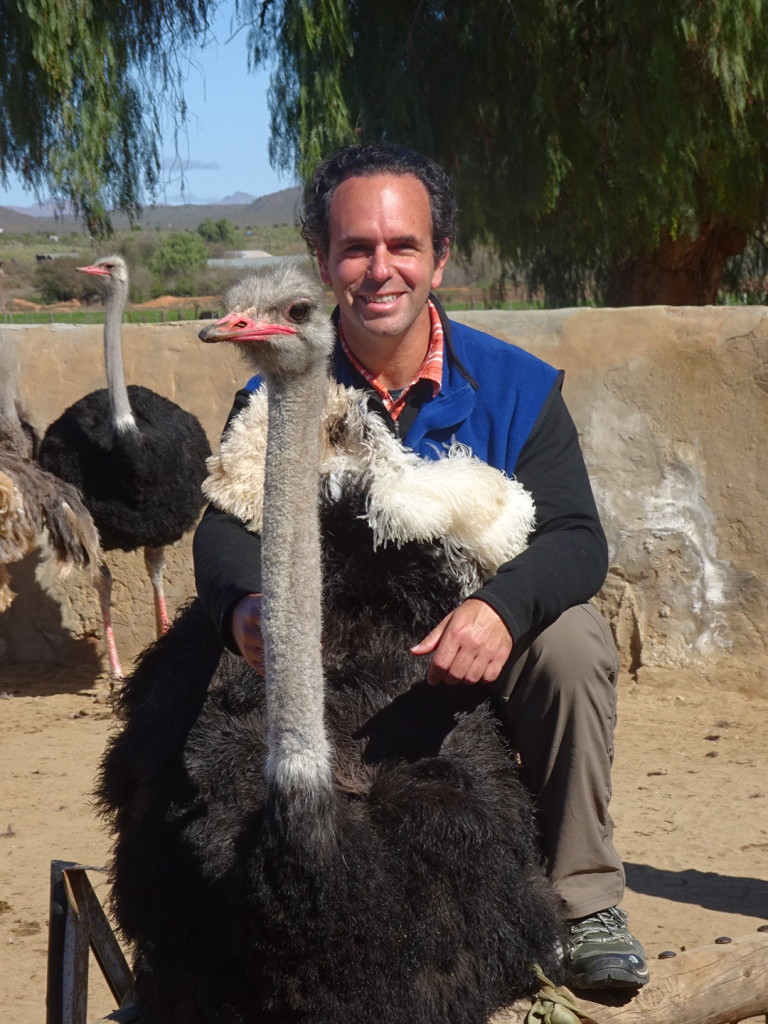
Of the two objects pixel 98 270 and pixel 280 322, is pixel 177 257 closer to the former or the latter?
pixel 98 270

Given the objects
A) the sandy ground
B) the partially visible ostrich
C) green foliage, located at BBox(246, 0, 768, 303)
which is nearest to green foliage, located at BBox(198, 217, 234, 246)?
green foliage, located at BBox(246, 0, 768, 303)

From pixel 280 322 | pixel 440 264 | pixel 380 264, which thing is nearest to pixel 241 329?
pixel 280 322

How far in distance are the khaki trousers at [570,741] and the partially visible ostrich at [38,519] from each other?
136 inches

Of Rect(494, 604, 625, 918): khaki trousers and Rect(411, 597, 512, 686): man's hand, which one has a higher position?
Rect(411, 597, 512, 686): man's hand

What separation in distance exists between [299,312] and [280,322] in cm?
4

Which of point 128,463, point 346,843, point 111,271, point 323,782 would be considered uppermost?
point 111,271

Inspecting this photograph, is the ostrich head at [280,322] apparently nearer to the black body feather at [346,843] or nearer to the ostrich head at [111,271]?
the black body feather at [346,843]

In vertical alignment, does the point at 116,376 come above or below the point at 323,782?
above

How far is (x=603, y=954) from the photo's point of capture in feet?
7.93

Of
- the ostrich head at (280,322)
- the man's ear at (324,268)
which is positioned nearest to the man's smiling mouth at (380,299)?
the man's ear at (324,268)

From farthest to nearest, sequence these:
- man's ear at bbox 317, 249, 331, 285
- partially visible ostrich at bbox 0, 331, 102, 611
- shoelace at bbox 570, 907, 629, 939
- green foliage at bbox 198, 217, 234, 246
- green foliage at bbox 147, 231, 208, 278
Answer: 1. green foliage at bbox 198, 217, 234, 246
2. green foliage at bbox 147, 231, 208, 278
3. partially visible ostrich at bbox 0, 331, 102, 611
4. man's ear at bbox 317, 249, 331, 285
5. shoelace at bbox 570, 907, 629, 939

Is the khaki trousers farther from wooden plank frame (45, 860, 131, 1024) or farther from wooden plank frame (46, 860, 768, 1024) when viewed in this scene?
wooden plank frame (45, 860, 131, 1024)

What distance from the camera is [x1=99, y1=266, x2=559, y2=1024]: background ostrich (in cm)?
200

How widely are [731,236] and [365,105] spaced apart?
2655mm
